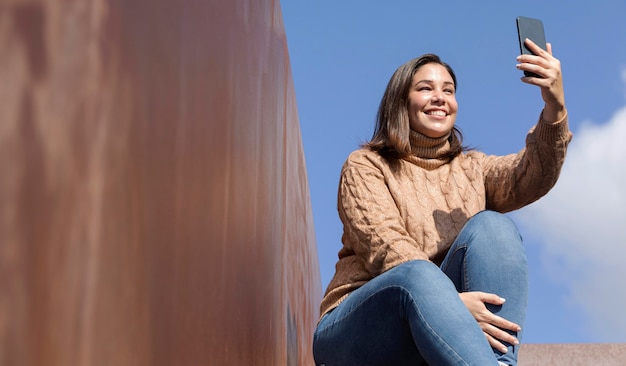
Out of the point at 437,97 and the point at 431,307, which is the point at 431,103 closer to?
the point at 437,97

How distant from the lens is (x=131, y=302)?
3.05 feet

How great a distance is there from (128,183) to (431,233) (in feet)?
3.61

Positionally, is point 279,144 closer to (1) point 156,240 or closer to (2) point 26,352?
(1) point 156,240

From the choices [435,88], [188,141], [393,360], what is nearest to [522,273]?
[393,360]

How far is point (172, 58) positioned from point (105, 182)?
1.03 feet

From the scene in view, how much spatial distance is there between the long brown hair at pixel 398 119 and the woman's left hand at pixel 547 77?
31cm

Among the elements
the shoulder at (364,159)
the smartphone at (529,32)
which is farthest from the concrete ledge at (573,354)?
the smartphone at (529,32)

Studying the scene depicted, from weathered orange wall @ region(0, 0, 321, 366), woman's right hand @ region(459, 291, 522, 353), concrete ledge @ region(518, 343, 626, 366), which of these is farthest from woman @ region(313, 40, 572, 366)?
concrete ledge @ region(518, 343, 626, 366)

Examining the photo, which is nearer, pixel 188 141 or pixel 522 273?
pixel 188 141

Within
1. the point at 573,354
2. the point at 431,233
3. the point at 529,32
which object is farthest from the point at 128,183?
the point at 573,354

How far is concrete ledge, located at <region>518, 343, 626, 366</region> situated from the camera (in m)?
4.36

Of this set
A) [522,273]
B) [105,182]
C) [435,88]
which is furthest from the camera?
[435,88]

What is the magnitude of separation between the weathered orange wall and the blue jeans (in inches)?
8.1

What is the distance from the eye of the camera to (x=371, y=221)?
6.03 ft
